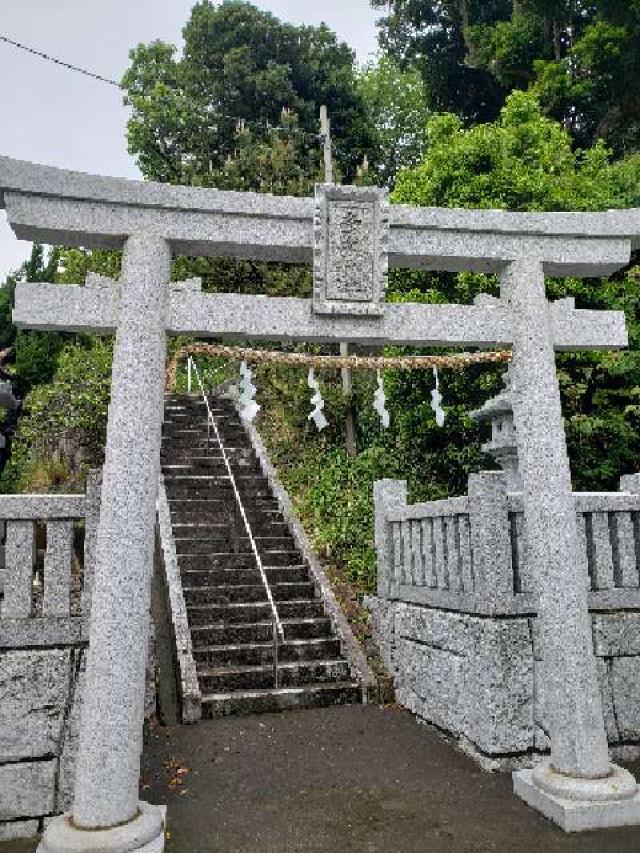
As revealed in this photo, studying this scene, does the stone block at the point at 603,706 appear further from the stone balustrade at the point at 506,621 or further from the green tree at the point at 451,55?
the green tree at the point at 451,55

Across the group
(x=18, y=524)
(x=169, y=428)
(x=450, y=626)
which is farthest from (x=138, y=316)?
(x=169, y=428)

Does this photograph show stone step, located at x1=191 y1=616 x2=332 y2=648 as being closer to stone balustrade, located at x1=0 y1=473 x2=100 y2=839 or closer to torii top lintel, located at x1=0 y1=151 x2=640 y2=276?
stone balustrade, located at x1=0 y1=473 x2=100 y2=839

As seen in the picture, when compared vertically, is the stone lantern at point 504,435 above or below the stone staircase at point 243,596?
above

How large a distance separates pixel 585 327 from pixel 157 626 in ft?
20.9

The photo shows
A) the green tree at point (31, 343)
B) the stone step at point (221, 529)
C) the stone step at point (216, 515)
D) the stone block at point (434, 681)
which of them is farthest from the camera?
the green tree at point (31, 343)

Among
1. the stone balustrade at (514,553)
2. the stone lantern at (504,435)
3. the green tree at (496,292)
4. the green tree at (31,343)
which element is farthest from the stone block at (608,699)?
the green tree at (31,343)

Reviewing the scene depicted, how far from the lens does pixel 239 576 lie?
9266 mm

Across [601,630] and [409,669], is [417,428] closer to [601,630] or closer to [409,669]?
[409,669]

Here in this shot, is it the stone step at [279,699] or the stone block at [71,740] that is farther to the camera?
the stone step at [279,699]

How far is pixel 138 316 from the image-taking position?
4.50 m

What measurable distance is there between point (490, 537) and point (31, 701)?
12.7ft

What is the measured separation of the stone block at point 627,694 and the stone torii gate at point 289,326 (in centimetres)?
123

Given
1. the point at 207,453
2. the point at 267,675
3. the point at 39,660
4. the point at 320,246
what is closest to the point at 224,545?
the point at 267,675

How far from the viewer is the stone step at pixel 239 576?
9086mm
